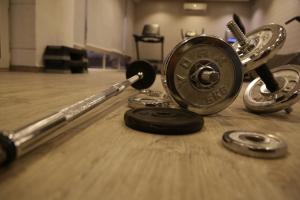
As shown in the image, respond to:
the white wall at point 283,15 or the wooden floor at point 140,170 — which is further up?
the white wall at point 283,15

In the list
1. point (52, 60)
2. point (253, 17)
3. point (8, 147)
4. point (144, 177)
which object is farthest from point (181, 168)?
point (253, 17)

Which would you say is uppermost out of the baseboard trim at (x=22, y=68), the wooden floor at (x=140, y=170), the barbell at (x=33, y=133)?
the barbell at (x=33, y=133)

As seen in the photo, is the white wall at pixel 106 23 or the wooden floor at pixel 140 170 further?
the white wall at pixel 106 23

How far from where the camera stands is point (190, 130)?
2.42 ft

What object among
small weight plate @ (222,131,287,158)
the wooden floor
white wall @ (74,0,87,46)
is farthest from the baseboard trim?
small weight plate @ (222,131,287,158)

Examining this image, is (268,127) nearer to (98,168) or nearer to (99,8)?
(98,168)

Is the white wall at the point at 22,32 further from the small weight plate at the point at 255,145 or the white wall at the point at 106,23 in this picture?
the small weight plate at the point at 255,145

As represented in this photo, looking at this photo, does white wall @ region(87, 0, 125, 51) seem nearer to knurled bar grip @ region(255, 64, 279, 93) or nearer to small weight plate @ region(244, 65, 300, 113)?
small weight plate @ region(244, 65, 300, 113)

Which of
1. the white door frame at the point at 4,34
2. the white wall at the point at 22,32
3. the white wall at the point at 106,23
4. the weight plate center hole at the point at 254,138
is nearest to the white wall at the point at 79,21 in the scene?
the white wall at the point at 106,23

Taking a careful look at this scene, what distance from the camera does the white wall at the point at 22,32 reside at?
11.7ft

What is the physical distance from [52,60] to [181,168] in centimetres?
375

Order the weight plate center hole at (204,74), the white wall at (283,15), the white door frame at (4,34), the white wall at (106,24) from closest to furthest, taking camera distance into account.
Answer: the weight plate center hole at (204,74), the white door frame at (4,34), the white wall at (283,15), the white wall at (106,24)

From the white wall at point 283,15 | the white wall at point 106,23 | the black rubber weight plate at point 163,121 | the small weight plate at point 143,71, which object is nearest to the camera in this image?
the black rubber weight plate at point 163,121

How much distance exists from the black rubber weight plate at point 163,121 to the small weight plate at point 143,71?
35.9 inches
